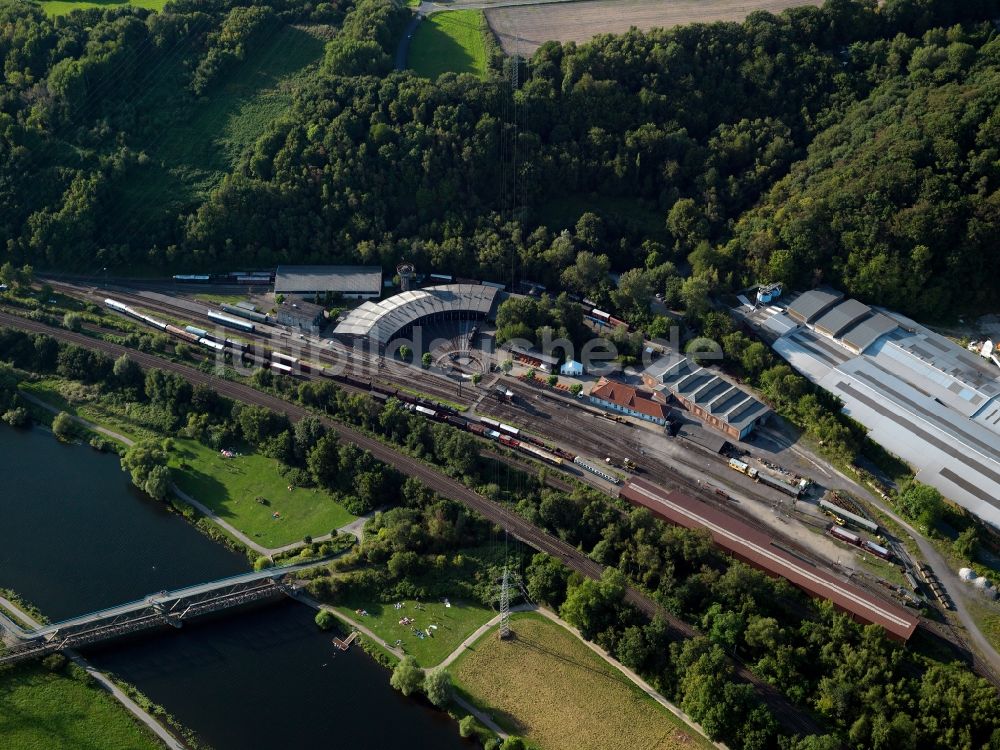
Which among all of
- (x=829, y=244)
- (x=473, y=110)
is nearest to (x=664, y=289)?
(x=829, y=244)

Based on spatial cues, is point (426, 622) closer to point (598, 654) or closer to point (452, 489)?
point (452, 489)

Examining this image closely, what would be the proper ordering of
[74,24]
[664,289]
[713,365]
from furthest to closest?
1. [74,24]
2. [664,289]
3. [713,365]

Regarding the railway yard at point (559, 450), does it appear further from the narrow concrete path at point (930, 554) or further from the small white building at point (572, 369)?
the small white building at point (572, 369)

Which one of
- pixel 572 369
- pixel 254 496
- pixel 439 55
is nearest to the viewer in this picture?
pixel 254 496

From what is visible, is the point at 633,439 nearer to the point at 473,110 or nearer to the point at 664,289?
the point at 664,289

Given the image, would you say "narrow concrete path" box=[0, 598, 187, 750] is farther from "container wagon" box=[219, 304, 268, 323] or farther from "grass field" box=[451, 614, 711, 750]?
"container wagon" box=[219, 304, 268, 323]

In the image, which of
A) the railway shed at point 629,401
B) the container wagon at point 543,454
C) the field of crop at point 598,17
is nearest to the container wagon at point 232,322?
the container wagon at point 543,454

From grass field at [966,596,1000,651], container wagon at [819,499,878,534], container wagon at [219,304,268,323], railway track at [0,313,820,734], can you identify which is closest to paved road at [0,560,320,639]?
railway track at [0,313,820,734]

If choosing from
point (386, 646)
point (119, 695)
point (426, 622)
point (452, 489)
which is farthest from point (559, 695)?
point (119, 695)
